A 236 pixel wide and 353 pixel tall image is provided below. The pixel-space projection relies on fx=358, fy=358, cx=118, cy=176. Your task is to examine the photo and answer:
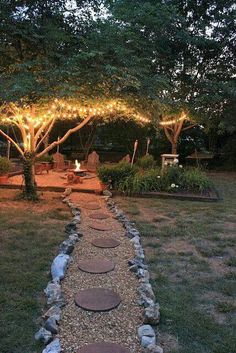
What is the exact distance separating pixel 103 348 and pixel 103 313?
0.55m

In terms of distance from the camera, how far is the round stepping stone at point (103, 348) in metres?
2.62

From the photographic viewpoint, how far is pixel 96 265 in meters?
4.38

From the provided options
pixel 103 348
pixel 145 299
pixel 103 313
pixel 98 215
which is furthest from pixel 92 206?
pixel 103 348

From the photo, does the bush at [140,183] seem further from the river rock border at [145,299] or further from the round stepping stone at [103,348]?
the round stepping stone at [103,348]

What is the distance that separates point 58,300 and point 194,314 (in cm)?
127

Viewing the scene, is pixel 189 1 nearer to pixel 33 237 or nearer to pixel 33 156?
pixel 33 156

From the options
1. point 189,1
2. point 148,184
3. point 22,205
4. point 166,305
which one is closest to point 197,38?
point 189,1

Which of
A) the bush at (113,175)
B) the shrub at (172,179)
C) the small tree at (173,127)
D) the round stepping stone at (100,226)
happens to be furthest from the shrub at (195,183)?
the small tree at (173,127)

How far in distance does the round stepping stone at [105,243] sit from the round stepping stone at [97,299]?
1.49 metres

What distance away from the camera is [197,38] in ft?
46.6

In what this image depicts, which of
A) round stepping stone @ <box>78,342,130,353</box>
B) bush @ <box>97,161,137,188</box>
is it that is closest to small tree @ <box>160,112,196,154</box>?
bush @ <box>97,161,137,188</box>

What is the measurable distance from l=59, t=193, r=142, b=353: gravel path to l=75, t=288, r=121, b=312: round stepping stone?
0.05 metres

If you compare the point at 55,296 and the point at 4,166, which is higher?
the point at 4,166

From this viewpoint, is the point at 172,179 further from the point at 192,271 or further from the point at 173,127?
the point at 173,127
